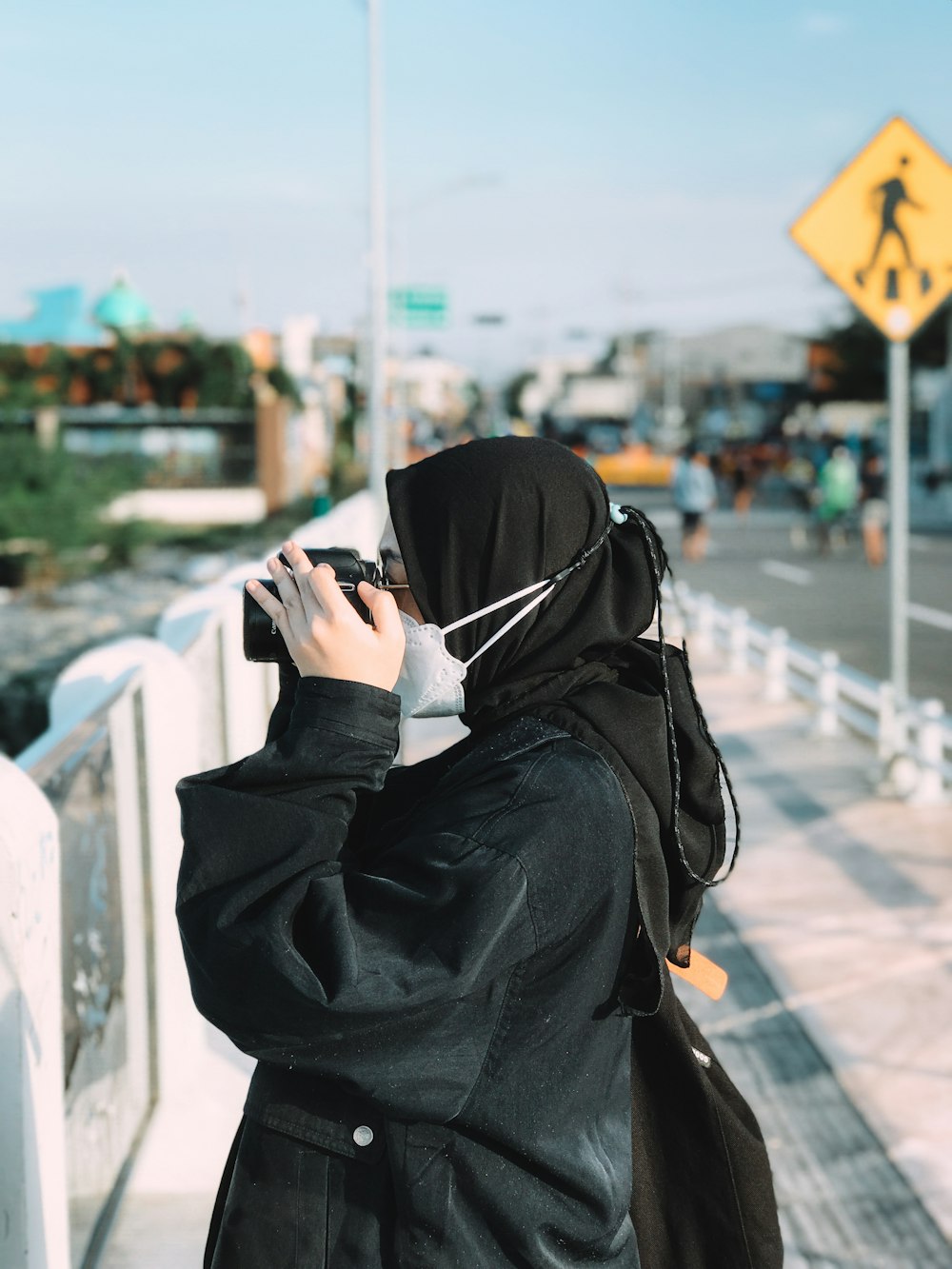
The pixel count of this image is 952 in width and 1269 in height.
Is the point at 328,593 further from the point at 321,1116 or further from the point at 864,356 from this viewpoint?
the point at 864,356

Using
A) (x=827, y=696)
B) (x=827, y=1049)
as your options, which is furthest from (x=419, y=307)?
(x=827, y=1049)

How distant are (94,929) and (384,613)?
5.98 ft

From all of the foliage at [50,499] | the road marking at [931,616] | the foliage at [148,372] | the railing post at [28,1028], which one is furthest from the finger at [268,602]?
the foliage at [148,372]

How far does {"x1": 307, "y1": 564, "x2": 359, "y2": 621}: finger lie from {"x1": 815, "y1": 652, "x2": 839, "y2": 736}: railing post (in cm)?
742

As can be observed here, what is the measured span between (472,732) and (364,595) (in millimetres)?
211

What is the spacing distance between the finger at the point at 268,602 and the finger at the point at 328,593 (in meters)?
0.05

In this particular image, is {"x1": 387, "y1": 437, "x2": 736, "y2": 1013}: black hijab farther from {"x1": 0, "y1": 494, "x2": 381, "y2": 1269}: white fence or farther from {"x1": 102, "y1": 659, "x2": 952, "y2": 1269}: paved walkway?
{"x1": 102, "y1": 659, "x2": 952, "y2": 1269}: paved walkway

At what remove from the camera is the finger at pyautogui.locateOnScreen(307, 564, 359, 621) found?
1472 mm

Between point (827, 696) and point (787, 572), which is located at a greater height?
point (827, 696)

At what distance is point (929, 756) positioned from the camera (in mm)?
6844

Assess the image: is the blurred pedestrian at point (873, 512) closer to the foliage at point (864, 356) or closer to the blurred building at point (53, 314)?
the foliage at point (864, 356)

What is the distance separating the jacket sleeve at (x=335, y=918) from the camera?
1362 mm

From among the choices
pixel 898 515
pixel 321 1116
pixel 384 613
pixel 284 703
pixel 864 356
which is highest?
pixel 864 356

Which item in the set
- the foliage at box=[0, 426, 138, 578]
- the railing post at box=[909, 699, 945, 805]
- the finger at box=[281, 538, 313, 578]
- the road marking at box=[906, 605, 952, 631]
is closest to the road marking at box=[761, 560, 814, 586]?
the road marking at box=[906, 605, 952, 631]
